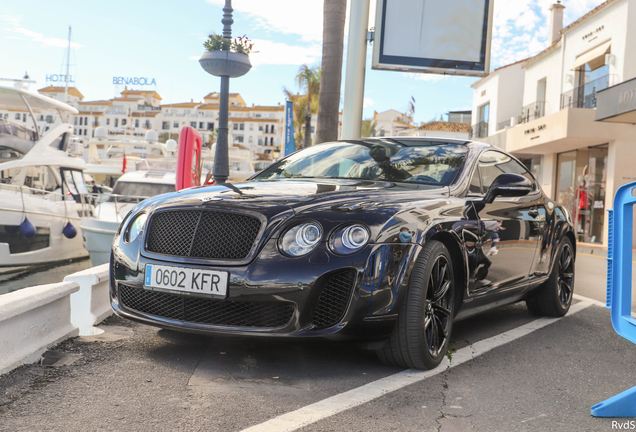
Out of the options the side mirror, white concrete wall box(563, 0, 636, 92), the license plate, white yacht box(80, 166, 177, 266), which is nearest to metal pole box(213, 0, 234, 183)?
white yacht box(80, 166, 177, 266)

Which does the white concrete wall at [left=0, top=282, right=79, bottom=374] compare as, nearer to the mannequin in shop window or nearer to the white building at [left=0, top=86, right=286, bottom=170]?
the mannequin in shop window

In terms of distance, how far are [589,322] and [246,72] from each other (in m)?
6.51

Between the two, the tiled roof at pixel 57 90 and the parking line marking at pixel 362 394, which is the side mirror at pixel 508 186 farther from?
the tiled roof at pixel 57 90

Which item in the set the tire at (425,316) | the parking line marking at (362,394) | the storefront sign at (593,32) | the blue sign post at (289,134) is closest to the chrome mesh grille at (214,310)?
the parking line marking at (362,394)

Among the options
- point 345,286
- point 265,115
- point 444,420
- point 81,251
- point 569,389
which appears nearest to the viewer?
point 444,420

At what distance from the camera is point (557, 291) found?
570cm

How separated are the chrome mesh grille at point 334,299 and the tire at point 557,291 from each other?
2.92 metres

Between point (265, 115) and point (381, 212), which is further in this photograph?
point (265, 115)

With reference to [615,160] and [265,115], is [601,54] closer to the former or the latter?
[615,160]

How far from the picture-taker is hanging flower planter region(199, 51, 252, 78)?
9.83m

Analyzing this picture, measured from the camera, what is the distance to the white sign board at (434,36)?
1034cm

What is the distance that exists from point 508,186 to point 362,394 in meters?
1.90

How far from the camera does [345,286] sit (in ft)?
10.7

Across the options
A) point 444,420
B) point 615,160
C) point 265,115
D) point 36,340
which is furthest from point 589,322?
point 265,115
